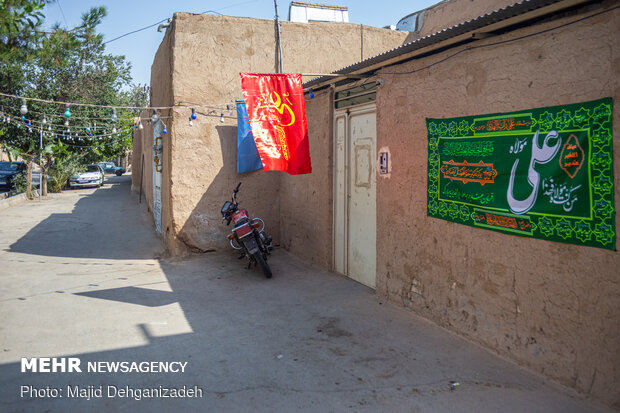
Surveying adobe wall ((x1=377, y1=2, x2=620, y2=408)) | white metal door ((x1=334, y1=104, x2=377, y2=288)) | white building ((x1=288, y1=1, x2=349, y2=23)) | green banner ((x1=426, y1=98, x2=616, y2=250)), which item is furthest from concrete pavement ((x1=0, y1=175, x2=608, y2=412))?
white building ((x1=288, y1=1, x2=349, y2=23))

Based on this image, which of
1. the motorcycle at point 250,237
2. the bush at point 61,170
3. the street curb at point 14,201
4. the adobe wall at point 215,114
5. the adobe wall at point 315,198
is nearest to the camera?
the motorcycle at point 250,237

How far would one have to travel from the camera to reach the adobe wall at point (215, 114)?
27.8 ft

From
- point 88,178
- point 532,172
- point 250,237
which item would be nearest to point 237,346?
point 250,237

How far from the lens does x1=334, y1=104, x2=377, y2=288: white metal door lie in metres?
6.63

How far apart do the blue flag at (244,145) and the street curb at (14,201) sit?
11.7 metres

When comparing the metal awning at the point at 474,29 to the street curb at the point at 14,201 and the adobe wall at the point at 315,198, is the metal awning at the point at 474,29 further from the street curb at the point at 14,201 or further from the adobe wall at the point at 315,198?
the street curb at the point at 14,201

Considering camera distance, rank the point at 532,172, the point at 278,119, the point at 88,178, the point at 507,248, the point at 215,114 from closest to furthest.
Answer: the point at 532,172 < the point at 507,248 < the point at 278,119 < the point at 215,114 < the point at 88,178

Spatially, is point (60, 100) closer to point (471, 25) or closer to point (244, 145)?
point (244, 145)

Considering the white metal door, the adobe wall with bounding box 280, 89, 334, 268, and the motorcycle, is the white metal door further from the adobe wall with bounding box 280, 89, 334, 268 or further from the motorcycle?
the motorcycle

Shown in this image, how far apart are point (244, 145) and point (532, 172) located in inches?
229

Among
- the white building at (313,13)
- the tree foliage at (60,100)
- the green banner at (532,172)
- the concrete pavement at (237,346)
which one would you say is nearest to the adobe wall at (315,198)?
the concrete pavement at (237,346)

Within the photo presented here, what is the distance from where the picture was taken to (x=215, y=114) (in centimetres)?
870

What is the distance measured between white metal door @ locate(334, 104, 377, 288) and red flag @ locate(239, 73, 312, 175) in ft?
3.00

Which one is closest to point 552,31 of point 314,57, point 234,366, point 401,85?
point 401,85
